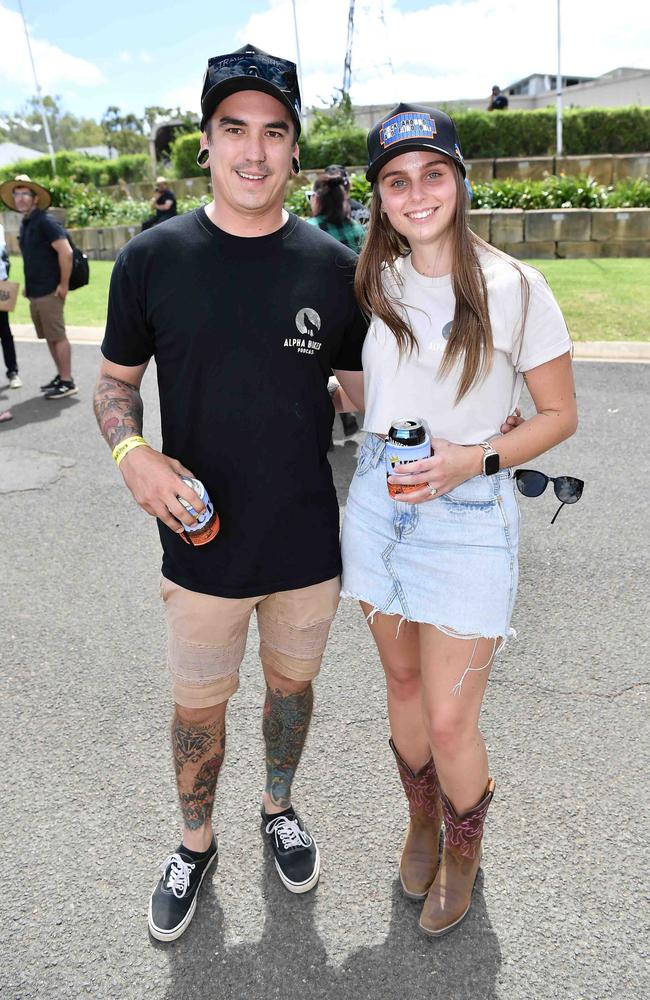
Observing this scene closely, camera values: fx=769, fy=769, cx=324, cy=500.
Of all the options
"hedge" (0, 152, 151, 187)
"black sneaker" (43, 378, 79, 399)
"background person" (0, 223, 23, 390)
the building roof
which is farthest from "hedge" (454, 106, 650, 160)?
the building roof

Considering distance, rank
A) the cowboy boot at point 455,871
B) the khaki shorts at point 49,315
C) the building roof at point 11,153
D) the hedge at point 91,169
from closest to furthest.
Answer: the cowboy boot at point 455,871, the khaki shorts at point 49,315, the hedge at point 91,169, the building roof at point 11,153

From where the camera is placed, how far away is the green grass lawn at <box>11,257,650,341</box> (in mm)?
9672

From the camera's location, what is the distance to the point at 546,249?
14609mm

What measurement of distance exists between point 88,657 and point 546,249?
43.7ft

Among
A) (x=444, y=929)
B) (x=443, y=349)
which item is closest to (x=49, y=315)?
(x=443, y=349)

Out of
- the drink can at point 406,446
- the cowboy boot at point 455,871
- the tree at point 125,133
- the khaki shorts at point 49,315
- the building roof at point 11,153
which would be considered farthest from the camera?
the tree at point 125,133

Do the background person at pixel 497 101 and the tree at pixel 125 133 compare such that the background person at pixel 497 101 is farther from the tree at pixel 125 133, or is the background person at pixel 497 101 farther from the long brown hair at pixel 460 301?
the tree at pixel 125 133

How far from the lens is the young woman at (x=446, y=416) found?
2.00 m

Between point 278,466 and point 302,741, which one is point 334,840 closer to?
point 302,741

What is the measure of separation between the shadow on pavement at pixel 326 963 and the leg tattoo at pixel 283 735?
1.23 ft

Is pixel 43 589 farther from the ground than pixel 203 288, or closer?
closer

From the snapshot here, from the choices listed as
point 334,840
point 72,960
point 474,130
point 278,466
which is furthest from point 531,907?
point 474,130

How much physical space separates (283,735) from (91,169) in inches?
1456

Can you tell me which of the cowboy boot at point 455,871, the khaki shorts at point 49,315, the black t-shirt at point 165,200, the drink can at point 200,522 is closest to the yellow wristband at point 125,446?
the drink can at point 200,522
